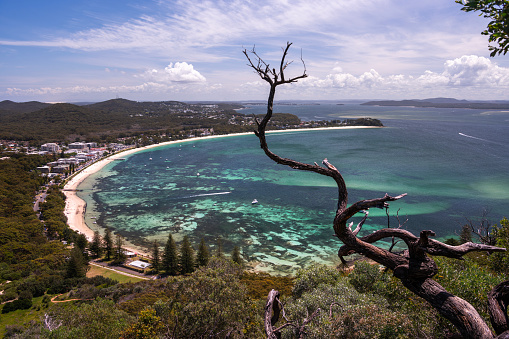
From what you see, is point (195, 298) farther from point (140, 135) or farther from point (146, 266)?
point (140, 135)

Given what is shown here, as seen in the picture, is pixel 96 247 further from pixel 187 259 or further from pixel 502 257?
pixel 502 257

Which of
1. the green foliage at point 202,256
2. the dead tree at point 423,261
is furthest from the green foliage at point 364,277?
the green foliage at point 202,256

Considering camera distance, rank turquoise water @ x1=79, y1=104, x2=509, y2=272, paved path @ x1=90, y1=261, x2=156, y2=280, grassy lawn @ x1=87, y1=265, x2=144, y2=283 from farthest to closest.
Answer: turquoise water @ x1=79, y1=104, x2=509, y2=272
paved path @ x1=90, y1=261, x2=156, y2=280
grassy lawn @ x1=87, y1=265, x2=144, y2=283

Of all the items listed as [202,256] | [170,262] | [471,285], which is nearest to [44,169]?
[170,262]

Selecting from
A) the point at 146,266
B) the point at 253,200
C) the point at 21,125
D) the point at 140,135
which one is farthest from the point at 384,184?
the point at 21,125

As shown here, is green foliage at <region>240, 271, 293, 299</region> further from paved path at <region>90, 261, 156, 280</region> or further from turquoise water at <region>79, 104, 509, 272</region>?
paved path at <region>90, 261, 156, 280</region>

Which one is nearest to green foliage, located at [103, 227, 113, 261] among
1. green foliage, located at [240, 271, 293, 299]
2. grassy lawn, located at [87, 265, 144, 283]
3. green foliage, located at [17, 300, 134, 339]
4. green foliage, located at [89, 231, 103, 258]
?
green foliage, located at [89, 231, 103, 258]
